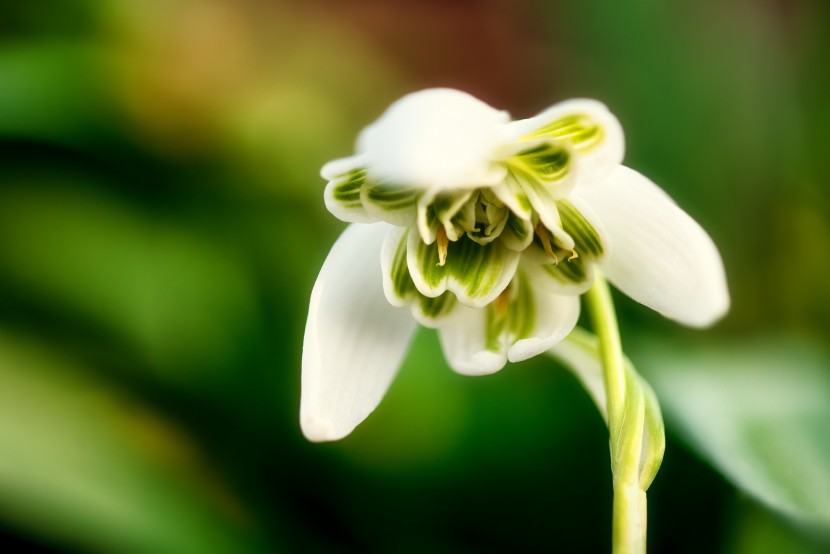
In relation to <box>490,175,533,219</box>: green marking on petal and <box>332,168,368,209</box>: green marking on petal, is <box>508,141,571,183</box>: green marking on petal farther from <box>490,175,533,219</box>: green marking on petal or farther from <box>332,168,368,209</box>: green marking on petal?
<box>332,168,368,209</box>: green marking on petal

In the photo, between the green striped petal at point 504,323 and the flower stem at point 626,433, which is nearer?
the flower stem at point 626,433

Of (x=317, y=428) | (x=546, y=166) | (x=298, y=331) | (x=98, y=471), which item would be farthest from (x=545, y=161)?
(x=98, y=471)

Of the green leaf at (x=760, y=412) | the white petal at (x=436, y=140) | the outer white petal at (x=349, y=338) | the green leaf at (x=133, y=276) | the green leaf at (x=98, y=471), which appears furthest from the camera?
the green leaf at (x=133, y=276)

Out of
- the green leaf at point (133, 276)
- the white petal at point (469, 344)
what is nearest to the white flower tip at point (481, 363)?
the white petal at point (469, 344)

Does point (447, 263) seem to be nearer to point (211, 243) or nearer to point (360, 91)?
point (211, 243)

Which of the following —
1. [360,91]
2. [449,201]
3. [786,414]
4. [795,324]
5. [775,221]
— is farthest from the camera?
[360,91]

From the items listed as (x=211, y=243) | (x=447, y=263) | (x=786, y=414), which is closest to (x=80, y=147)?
(x=211, y=243)

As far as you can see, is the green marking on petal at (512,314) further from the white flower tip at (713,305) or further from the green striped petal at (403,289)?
the white flower tip at (713,305)
